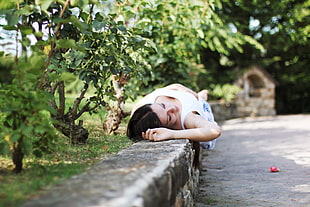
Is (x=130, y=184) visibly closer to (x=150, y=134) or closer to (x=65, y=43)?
(x=65, y=43)

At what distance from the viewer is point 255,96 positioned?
46.4ft

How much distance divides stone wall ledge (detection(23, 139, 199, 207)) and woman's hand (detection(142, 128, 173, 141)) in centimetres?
40

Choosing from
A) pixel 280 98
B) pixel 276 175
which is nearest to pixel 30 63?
pixel 276 175

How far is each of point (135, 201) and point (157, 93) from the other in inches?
87.0

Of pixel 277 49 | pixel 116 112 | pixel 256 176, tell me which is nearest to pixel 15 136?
pixel 116 112

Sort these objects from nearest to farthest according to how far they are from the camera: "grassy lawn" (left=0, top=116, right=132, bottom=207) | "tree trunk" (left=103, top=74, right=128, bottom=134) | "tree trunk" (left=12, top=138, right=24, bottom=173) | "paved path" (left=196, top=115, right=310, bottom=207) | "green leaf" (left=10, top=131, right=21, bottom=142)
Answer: "grassy lawn" (left=0, top=116, right=132, bottom=207) → "green leaf" (left=10, top=131, right=21, bottom=142) → "tree trunk" (left=12, top=138, right=24, bottom=173) → "paved path" (left=196, top=115, right=310, bottom=207) → "tree trunk" (left=103, top=74, right=128, bottom=134)

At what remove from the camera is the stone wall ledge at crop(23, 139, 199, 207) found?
104cm

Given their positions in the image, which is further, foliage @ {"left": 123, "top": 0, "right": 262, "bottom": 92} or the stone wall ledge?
A: foliage @ {"left": 123, "top": 0, "right": 262, "bottom": 92}

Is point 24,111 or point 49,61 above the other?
point 49,61

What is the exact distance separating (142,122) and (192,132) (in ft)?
1.27

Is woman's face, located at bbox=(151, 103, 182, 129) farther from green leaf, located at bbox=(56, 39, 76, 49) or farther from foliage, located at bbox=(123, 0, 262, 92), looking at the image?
foliage, located at bbox=(123, 0, 262, 92)

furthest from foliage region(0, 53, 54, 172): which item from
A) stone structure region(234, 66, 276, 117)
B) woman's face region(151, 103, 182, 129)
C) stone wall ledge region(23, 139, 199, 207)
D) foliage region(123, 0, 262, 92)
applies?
stone structure region(234, 66, 276, 117)

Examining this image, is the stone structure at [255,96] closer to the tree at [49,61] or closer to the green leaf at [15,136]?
the tree at [49,61]

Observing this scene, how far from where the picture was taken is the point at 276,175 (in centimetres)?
337
